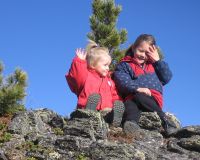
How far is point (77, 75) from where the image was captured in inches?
423

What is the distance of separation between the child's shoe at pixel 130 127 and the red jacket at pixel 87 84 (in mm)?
939

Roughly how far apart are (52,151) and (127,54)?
4153 mm

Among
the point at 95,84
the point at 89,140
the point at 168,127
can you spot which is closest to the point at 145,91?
the point at 168,127

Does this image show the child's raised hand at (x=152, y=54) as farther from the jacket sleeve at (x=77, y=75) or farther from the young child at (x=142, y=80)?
the jacket sleeve at (x=77, y=75)

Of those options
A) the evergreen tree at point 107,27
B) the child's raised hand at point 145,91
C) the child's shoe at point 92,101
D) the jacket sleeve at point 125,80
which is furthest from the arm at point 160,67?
the evergreen tree at point 107,27

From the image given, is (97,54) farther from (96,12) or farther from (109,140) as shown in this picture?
(96,12)

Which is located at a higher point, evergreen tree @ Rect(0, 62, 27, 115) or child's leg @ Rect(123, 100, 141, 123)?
evergreen tree @ Rect(0, 62, 27, 115)

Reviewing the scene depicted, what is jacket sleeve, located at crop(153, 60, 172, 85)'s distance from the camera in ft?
38.7

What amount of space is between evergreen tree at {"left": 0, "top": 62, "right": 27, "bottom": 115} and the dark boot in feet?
19.5

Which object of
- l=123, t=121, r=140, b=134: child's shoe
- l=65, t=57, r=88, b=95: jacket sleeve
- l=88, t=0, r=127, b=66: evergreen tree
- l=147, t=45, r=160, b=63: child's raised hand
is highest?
l=88, t=0, r=127, b=66: evergreen tree

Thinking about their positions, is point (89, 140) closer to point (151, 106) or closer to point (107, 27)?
point (151, 106)

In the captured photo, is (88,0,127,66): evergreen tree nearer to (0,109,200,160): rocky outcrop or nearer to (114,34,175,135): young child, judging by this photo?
(114,34,175,135): young child

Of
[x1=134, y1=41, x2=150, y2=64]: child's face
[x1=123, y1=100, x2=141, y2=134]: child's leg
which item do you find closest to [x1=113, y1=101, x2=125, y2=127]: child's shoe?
[x1=123, y1=100, x2=141, y2=134]: child's leg

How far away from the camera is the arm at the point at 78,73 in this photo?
10691mm
